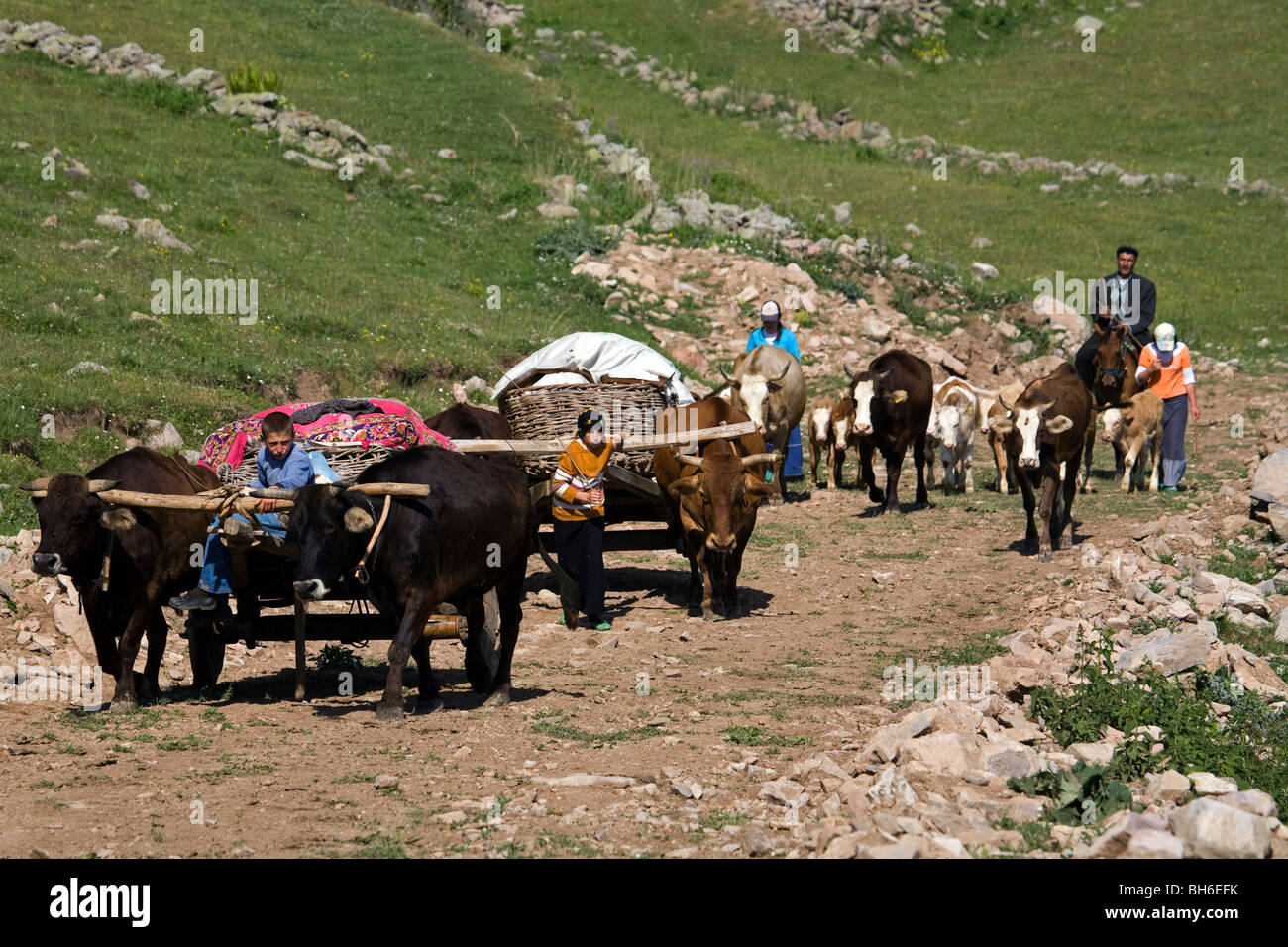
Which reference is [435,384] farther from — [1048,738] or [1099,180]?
[1099,180]

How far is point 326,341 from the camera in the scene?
21609 millimetres

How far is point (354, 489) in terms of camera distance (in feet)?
30.4

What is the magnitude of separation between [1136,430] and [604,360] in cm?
855

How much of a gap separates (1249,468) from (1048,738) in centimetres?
1228

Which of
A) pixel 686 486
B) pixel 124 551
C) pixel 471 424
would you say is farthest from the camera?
pixel 471 424

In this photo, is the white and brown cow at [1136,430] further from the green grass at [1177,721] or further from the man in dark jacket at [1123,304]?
the green grass at [1177,721]

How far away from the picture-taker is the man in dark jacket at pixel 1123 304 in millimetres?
18719

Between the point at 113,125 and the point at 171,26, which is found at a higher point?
the point at 171,26

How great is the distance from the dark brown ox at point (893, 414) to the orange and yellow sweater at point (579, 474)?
279 inches

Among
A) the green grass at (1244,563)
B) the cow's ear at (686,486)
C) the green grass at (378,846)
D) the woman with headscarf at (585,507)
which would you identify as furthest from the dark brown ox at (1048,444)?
the green grass at (378,846)

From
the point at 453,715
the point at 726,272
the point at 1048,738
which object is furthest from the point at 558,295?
the point at 1048,738

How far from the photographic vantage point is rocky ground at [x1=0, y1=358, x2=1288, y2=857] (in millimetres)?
6773

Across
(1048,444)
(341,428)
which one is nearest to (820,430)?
(1048,444)

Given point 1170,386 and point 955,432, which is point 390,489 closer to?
point 955,432
